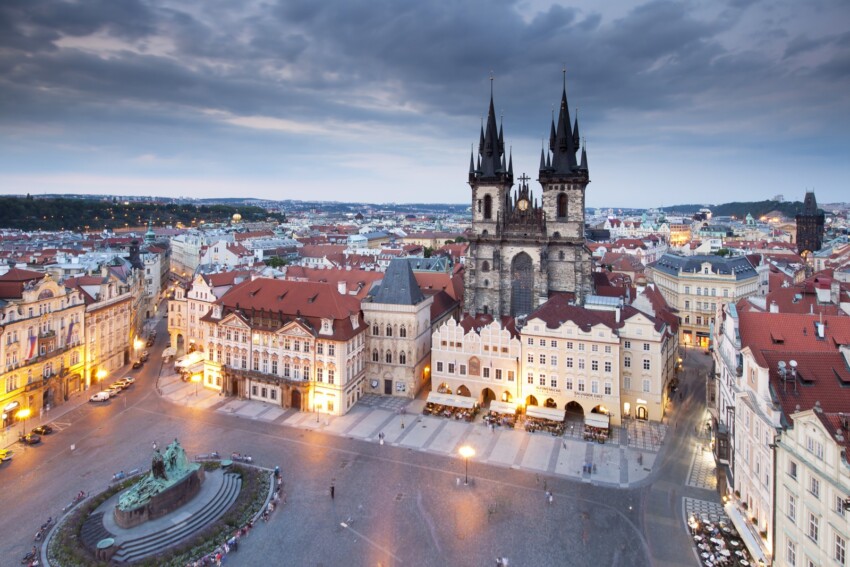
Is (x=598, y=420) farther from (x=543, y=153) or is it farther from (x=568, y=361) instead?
(x=543, y=153)

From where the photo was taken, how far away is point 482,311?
80.4 meters

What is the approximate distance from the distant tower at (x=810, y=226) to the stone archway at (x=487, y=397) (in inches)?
6047

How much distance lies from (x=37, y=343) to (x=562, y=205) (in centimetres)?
6875

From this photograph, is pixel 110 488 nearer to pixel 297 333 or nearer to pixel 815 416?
pixel 297 333

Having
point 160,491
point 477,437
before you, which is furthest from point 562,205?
point 160,491

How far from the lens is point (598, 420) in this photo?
53.3 metres

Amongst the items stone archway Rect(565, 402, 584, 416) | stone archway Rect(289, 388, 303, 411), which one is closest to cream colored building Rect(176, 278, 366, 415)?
stone archway Rect(289, 388, 303, 411)

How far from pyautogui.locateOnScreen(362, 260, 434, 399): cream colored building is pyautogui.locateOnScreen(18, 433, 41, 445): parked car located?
34140mm

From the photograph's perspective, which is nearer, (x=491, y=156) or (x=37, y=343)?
(x=37, y=343)

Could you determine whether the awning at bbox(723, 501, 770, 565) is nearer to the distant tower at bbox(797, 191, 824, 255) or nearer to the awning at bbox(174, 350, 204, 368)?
the awning at bbox(174, 350, 204, 368)

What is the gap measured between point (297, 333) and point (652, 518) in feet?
132

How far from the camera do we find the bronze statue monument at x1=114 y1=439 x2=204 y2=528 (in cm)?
3719

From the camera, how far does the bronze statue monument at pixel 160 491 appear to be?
122 ft

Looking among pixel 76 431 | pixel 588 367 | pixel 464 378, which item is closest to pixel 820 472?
pixel 588 367
